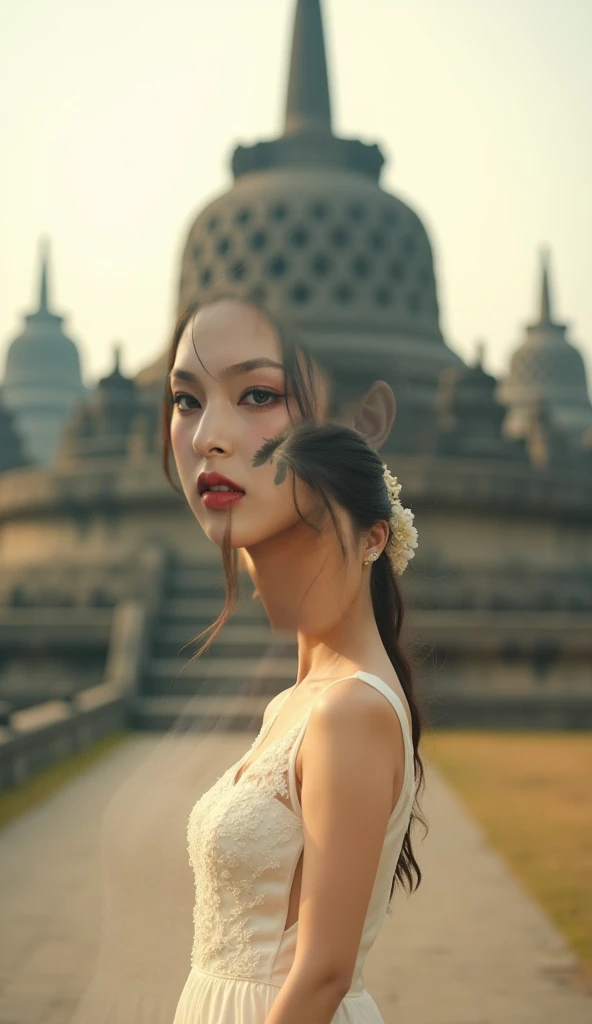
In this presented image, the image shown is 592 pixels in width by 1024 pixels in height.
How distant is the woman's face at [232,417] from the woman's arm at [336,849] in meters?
0.43

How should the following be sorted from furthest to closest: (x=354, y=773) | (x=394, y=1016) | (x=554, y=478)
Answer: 1. (x=554, y=478)
2. (x=394, y=1016)
3. (x=354, y=773)

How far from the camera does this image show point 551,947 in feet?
21.6

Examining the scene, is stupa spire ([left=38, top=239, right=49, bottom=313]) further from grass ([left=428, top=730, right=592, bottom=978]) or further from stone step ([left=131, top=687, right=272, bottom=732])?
stone step ([left=131, top=687, right=272, bottom=732])

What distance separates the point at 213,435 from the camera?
2496 millimetres

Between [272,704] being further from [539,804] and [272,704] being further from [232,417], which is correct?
[539,804]

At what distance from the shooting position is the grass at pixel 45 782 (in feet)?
33.2

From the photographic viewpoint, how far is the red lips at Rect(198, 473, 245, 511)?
247cm

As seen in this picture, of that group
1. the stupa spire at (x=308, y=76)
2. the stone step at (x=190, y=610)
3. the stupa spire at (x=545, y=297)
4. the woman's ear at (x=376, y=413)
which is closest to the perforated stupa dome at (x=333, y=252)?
→ the stupa spire at (x=308, y=76)

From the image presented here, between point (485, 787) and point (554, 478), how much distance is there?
10.7m

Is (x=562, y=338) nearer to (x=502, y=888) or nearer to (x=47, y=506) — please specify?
(x=47, y=506)

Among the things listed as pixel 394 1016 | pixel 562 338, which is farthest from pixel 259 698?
pixel 562 338

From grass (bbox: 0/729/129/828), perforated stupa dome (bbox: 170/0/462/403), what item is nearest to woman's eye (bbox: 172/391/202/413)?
grass (bbox: 0/729/129/828)

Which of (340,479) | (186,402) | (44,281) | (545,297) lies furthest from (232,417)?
(44,281)

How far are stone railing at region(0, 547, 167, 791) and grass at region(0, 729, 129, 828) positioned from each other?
74 mm
